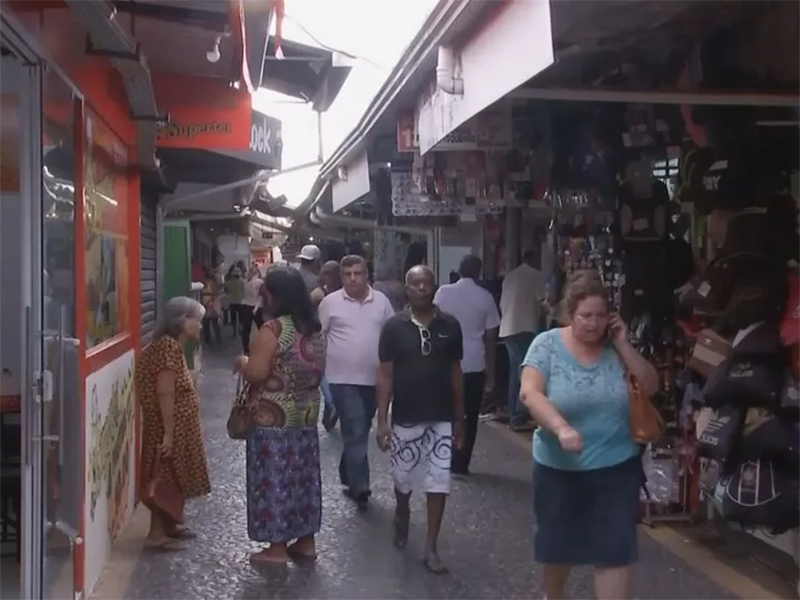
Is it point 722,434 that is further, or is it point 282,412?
point 282,412

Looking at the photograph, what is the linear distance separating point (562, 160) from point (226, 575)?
3.78 metres

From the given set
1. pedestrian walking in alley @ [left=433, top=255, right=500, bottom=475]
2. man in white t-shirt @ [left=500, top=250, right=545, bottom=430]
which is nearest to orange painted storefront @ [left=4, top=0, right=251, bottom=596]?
pedestrian walking in alley @ [left=433, top=255, right=500, bottom=475]

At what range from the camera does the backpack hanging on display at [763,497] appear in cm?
571

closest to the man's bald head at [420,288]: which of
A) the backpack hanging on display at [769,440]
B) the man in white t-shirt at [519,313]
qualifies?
the backpack hanging on display at [769,440]

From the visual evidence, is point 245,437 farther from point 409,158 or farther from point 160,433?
point 409,158

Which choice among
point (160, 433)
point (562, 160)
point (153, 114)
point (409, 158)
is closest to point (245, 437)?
point (160, 433)

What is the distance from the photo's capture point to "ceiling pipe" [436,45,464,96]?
610 centimetres

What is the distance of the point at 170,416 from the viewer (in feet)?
22.2

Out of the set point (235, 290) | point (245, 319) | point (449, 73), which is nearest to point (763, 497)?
point (449, 73)

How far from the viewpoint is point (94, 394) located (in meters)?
5.86

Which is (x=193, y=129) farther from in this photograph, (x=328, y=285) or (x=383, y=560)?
(x=383, y=560)

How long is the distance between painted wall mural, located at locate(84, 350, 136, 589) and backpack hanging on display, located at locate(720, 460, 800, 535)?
3163mm

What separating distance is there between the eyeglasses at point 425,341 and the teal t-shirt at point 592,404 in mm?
1723

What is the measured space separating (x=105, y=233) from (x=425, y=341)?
187 cm
